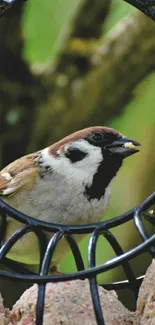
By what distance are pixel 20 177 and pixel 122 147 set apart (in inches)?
12.9

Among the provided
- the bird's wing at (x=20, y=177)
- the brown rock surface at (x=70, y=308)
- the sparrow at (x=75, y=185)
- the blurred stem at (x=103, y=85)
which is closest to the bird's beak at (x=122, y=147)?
the sparrow at (x=75, y=185)

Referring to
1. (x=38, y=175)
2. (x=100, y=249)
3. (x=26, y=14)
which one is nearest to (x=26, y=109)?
(x=26, y=14)

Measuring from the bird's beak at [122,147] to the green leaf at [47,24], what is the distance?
0.89m

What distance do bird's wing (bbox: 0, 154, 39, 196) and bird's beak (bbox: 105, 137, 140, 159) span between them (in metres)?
0.23

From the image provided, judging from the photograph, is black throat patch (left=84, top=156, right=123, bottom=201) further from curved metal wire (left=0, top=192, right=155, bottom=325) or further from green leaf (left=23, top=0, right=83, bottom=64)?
green leaf (left=23, top=0, right=83, bottom=64)

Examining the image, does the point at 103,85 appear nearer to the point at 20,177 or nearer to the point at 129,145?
the point at 20,177

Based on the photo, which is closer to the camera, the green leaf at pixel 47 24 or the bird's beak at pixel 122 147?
the bird's beak at pixel 122 147

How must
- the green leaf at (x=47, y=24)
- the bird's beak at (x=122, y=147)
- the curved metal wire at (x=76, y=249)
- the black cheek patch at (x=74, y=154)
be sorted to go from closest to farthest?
the curved metal wire at (x=76, y=249), the bird's beak at (x=122, y=147), the black cheek patch at (x=74, y=154), the green leaf at (x=47, y=24)

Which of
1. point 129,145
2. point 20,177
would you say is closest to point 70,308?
point 129,145

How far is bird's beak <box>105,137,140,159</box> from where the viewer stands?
69.1 inches

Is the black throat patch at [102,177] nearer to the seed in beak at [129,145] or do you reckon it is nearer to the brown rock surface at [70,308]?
the seed in beak at [129,145]

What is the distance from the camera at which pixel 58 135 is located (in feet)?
8.70

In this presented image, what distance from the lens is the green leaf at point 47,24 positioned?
2631 millimetres

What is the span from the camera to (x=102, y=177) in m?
1.85
